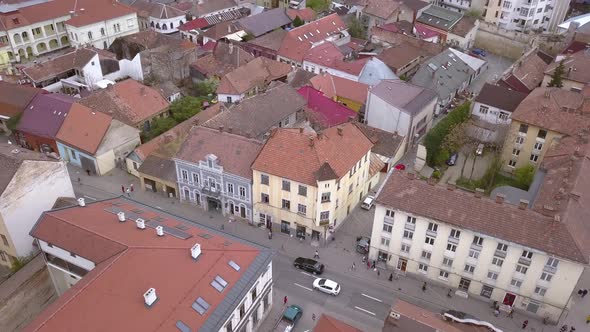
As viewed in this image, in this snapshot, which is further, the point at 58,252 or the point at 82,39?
the point at 82,39

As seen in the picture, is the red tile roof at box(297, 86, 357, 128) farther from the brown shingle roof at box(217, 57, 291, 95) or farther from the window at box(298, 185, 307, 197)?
the window at box(298, 185, 307, 197)

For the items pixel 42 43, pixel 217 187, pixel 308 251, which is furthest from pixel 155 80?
pixel 308 251

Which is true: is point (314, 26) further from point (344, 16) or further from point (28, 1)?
point (28, 1)

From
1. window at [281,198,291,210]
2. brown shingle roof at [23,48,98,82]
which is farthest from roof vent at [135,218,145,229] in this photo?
brown shingle roof at [23,48,98,82]

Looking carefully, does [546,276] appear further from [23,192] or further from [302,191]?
[23,192]

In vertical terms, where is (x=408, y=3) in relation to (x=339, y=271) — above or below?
above

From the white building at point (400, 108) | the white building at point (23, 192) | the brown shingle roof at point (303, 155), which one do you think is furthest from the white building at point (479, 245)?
the white building at point (23, 192)

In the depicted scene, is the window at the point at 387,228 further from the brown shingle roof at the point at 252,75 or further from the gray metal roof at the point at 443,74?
the brown shingle roof at the point at 252,75

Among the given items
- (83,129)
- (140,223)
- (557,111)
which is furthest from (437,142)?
(83,129)
